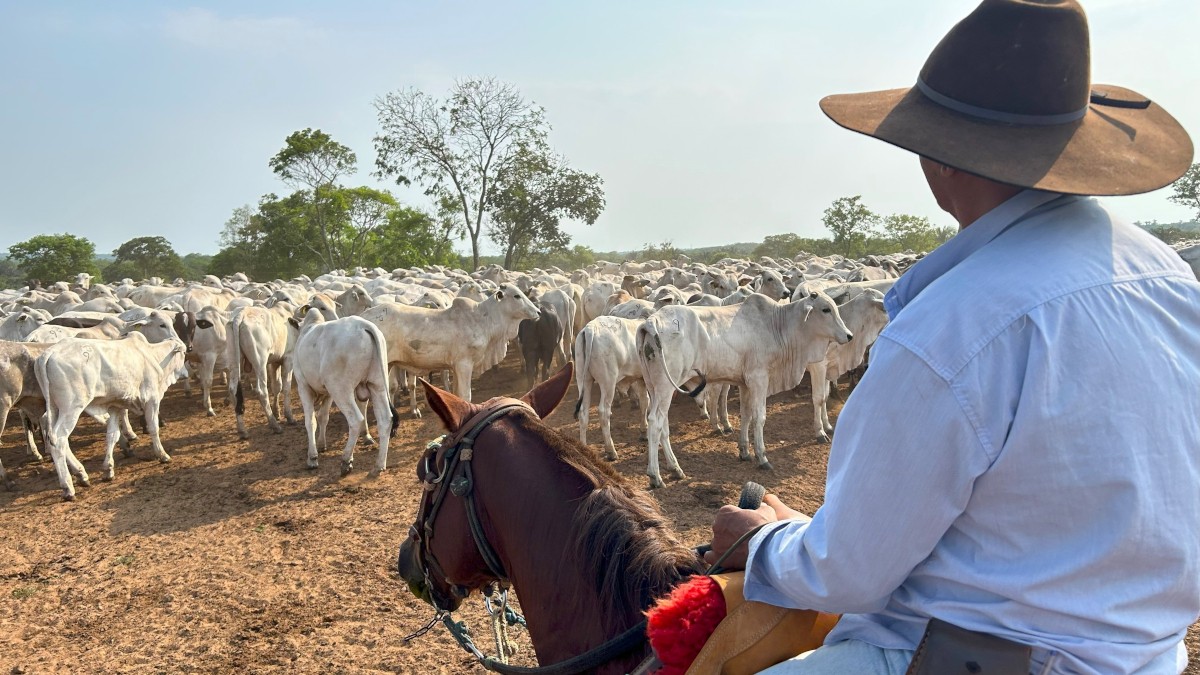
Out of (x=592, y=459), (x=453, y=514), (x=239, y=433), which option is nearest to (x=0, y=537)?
(x=239, y=433)

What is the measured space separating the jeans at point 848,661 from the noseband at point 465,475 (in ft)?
4.07

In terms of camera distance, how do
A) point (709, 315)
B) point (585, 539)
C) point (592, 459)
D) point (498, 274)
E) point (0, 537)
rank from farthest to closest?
point (498, 274) → point (709, 315) → point (0, 537) → point (592, 459) → point (585, 539)

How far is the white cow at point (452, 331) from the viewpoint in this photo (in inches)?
446

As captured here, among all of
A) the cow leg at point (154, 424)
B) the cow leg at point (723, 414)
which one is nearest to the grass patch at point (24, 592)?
the cow leg at point (154, 424)

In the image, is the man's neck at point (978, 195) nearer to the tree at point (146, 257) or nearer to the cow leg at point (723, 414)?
the cow leg at point (723, 414)

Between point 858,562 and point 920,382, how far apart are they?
360mm

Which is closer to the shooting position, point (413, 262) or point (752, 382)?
point (752, 382)

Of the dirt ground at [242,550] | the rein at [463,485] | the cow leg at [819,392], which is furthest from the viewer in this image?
the cow leg at [819,392]

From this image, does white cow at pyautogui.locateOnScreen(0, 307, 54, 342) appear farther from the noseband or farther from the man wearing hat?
the man wearing hat

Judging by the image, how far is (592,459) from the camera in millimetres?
2379

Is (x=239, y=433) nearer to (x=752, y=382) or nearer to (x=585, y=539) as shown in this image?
(x=752, y=382)

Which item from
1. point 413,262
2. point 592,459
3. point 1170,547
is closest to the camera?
point 1170,547

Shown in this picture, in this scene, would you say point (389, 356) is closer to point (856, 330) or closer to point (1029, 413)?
point (856, 330)

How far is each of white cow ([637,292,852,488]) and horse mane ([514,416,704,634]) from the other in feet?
21.9
